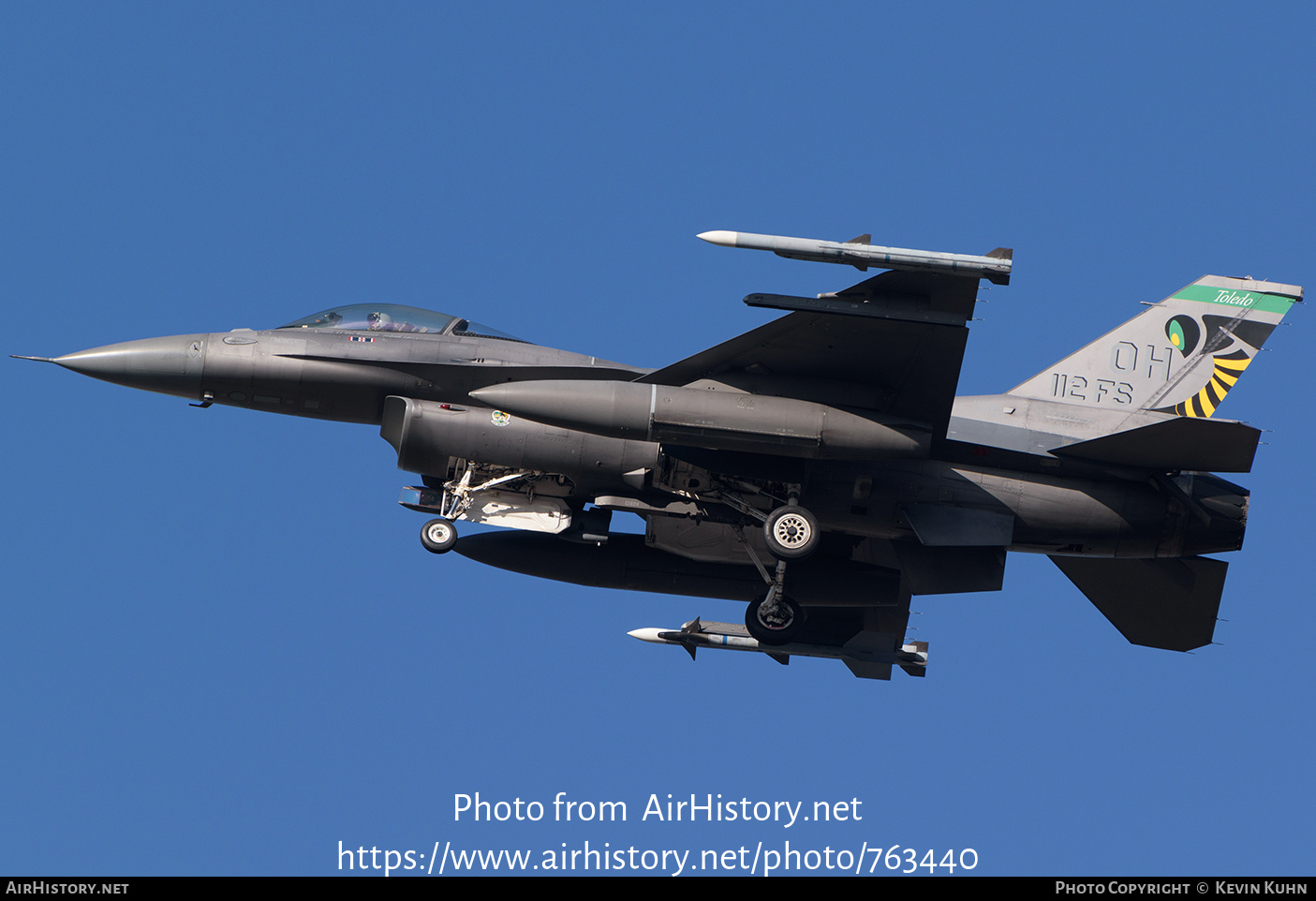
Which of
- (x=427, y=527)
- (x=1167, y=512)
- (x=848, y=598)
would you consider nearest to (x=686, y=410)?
(x=427, y=527)

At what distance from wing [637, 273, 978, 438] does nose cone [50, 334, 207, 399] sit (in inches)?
200

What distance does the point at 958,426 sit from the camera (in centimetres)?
1642

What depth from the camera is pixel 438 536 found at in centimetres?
1559

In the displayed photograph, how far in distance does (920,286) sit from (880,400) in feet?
4.63

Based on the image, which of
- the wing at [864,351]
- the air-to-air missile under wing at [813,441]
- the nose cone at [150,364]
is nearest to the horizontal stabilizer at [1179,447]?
the air-to-air missile under wing at [813,441]

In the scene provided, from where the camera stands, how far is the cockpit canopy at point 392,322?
53.6ft

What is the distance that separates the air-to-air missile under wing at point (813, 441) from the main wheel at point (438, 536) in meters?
0.03

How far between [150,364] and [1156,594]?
12290mm

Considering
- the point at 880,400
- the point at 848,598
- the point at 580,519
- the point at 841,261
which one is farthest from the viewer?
the point at 848,598

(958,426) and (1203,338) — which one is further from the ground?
(1203,338)

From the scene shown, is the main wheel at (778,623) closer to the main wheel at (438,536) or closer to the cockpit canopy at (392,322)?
the main wheel at (438,536)

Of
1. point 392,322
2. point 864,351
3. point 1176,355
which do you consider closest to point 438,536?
point 392,322

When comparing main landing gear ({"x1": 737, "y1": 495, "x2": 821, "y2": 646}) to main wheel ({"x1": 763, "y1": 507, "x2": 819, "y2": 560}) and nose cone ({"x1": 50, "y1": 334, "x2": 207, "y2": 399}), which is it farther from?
nose cone ({"x1": 50, "y1": 334, "x2": 207, "y2": 399})

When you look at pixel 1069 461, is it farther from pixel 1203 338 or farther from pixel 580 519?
pixel 580 519
